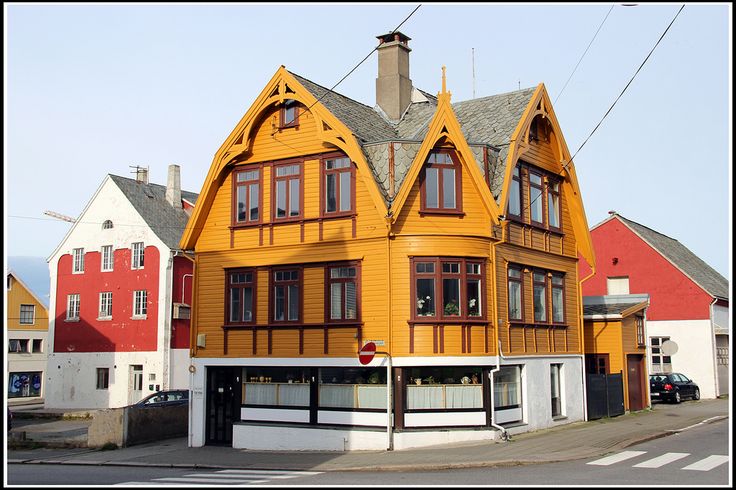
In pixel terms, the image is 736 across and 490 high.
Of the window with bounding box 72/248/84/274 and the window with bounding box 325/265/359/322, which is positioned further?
the window with bounding box 72/248/84/274

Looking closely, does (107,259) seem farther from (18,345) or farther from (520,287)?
(520,287)

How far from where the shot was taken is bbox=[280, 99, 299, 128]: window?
1010 inches

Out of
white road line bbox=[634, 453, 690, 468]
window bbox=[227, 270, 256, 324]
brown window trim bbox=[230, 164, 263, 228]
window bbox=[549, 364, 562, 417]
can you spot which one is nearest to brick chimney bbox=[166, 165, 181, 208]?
brown window trim bbox=[230, 164, 263, 228]

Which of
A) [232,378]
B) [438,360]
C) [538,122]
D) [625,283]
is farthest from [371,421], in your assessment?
[625,283]

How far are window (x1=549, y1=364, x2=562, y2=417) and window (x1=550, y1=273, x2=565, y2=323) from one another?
165 cm

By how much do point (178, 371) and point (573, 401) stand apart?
23157 millimetres

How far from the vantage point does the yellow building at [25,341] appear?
5934cm

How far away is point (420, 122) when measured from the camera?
2797cm

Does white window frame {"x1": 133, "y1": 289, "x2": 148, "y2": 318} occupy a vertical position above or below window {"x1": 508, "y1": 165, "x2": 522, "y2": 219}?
below

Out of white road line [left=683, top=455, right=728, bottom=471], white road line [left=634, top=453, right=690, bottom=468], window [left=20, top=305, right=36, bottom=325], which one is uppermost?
window [left=20, top=305, right=36, bottom=325]

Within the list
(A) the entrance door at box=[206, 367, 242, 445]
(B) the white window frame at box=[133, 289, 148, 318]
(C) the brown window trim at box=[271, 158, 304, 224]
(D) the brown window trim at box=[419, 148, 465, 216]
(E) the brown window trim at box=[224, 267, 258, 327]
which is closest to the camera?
(D) the brown window trim at box=[419, 148, 465, 216]

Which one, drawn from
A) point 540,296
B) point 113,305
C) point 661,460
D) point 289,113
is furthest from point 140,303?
point 661,460

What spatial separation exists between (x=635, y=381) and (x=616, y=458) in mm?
14997

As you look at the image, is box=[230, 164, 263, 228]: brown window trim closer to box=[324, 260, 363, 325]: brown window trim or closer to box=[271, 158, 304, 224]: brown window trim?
box=[271, 158, 304, 224]: brown window trim
